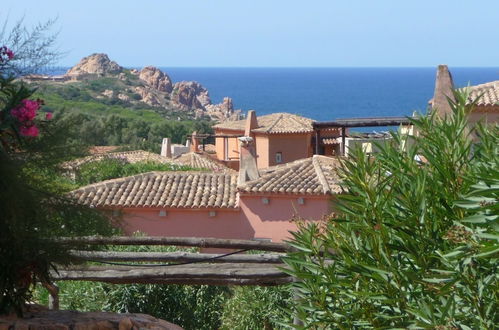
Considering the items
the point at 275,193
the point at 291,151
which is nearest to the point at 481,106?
the point at 275,193

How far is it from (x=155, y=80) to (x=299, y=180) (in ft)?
273

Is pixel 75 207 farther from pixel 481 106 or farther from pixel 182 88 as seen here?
pixel 182 88

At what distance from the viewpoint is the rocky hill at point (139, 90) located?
275 feet

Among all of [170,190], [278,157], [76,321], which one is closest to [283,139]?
[278,157]

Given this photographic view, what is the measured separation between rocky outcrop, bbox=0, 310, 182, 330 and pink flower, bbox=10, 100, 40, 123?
56.6 inches

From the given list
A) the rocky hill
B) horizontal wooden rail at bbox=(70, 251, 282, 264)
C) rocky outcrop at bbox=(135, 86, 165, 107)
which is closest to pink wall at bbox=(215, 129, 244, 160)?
the rocky hill

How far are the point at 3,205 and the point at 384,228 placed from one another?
7.70ft

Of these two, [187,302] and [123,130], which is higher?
[187,302]

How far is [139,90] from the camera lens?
96.4 m

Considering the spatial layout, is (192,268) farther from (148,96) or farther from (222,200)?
(148,96)

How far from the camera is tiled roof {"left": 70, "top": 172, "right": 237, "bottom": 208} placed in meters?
24.9

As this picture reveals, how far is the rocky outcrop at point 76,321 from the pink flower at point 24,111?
4.72 feet

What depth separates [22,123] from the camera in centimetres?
532

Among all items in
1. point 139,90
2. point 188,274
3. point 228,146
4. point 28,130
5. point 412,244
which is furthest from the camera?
point 139,90
